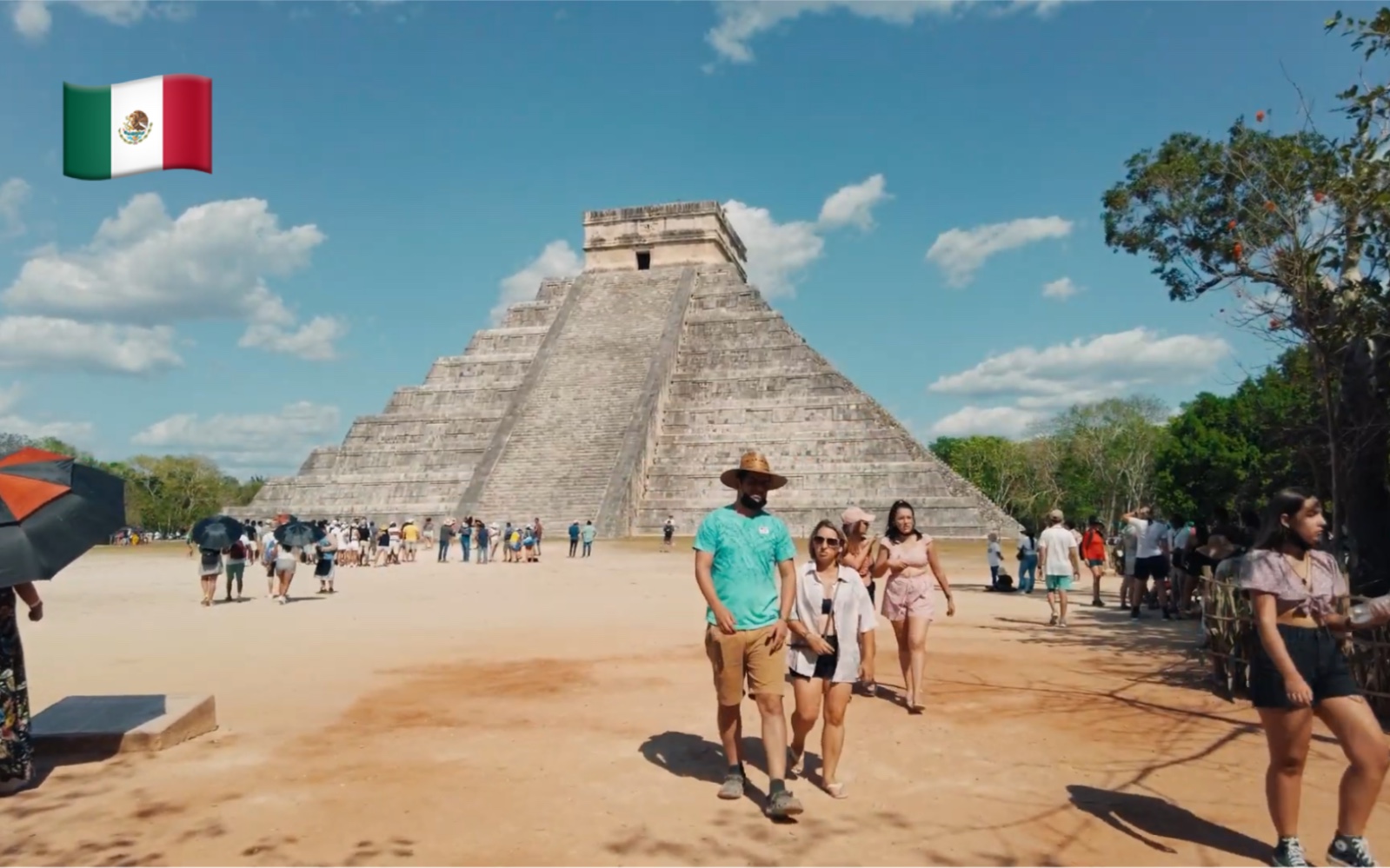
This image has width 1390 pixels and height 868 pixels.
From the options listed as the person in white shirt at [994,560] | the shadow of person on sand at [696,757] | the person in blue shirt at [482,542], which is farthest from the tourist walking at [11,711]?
the person in blue shirt at [482,542]

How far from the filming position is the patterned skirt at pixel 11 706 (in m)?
4.88

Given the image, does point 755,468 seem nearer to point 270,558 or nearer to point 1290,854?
point 1290,854

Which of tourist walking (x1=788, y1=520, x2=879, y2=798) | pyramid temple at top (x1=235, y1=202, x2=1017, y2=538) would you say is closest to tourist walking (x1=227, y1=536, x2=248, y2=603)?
tourist walking (x1=788, y1=520, x2=879, y2=798)

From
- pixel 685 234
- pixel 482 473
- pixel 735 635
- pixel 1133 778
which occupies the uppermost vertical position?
pixel 685 234

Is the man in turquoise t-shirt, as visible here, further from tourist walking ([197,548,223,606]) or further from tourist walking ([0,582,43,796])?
tourist walking ([197,548,223,606])

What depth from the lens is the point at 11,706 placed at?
4.94 m

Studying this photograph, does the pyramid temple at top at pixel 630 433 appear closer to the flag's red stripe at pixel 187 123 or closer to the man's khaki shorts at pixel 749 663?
the flag's red stripe at pixel 187 123

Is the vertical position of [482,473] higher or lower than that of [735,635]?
higher

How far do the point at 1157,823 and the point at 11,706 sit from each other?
5.62 meters

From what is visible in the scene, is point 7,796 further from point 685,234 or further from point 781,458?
point 685,234

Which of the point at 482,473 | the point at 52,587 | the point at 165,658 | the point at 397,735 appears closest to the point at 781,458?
the point at 482,473

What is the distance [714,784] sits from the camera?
5008 mm

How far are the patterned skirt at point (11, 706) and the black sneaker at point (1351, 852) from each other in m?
6.02

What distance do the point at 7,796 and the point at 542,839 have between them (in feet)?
9.29
